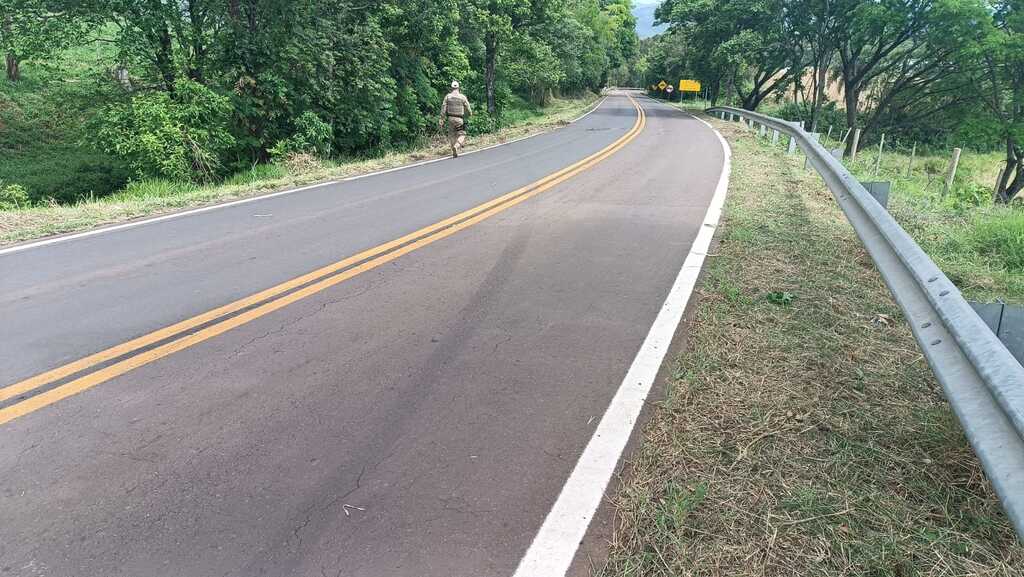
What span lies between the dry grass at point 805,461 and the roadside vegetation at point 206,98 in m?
7.78

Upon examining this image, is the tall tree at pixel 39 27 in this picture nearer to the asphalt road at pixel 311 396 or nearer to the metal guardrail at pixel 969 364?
the asphalt road at pixel 311 396

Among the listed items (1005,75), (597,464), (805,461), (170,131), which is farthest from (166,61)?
(1005,75)

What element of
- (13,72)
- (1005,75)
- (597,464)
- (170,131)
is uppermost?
(1005,75)

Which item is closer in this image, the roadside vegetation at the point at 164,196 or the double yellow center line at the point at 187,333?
the double yellow center line at the point at 187,333

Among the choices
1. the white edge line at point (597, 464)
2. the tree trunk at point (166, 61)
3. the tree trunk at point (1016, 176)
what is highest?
the tree trunk at point (166, 61)

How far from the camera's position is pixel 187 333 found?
4227 mm

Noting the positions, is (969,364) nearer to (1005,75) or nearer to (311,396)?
(311,396)

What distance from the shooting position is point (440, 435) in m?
3.11

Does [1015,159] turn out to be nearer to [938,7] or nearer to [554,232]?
[938,7]

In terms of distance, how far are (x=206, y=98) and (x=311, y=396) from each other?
13.0 m

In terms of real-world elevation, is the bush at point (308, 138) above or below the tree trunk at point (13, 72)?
below

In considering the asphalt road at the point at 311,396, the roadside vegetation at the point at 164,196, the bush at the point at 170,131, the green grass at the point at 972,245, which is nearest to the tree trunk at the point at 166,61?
the bush at the point at 170,131

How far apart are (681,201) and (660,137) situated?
1253 cm

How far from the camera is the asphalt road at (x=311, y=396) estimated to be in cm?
242
